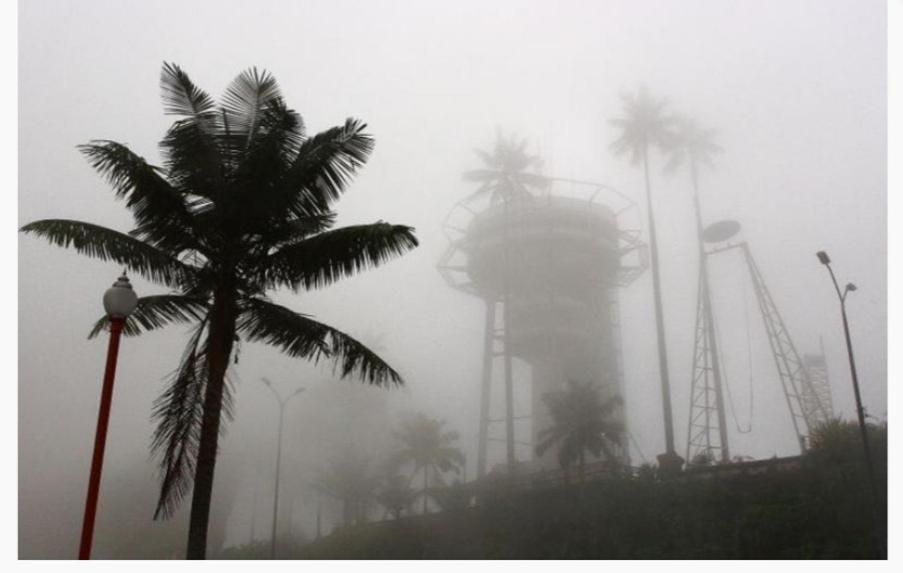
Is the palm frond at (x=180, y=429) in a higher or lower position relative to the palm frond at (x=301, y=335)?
lower

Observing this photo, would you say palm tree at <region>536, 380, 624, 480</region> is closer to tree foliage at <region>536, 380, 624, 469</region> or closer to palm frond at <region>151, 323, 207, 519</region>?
tree foliage at <region>536, 380, 624, 469</region>

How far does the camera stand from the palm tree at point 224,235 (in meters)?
14.1

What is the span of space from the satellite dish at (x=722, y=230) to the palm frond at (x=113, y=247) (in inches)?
1461

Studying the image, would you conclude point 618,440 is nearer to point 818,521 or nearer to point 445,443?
point 445,443

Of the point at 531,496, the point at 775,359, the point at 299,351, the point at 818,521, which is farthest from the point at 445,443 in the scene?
the point at 299,351

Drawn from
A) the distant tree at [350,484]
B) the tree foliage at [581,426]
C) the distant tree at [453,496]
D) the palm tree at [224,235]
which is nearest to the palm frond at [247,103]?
the palm tree at [224,235]

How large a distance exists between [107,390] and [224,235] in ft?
14.3

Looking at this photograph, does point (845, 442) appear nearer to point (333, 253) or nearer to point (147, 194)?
point (333, 253)

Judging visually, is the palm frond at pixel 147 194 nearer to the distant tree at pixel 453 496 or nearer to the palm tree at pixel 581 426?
the distant tree at pixel 453 496

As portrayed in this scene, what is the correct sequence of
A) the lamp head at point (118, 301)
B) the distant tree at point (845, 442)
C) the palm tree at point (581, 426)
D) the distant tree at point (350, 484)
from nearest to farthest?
the lamp head at point (118, 301) < the distant tree at point (845, 442) < the palm tree at point (581, 426) < the distant tree at point (350, 484)

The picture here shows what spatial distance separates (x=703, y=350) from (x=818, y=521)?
22386mm

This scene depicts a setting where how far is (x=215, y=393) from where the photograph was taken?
1396cm

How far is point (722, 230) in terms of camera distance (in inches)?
1834

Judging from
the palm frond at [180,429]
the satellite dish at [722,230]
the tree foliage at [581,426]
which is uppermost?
the satellite dish at [722,230]
